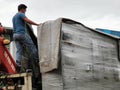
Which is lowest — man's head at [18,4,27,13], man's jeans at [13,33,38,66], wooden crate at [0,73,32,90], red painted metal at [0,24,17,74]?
wooden crate at [0,73,32,90]

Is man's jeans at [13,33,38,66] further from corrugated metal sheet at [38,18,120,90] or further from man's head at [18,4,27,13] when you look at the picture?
corrugated metal sheet at [38,18,120,90]

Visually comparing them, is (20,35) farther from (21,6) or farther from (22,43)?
(21,6)

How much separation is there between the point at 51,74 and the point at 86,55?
0.63 meters

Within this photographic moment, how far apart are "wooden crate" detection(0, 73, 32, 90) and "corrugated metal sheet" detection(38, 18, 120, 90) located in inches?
8.7

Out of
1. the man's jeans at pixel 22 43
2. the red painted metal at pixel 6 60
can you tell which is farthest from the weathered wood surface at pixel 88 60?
the red painted metal at pixel 6 60

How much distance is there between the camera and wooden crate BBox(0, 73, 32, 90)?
510 cm

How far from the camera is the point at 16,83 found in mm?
5438

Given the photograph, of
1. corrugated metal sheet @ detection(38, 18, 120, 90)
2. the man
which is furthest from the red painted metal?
corrugated metal sheet @ detection(38, 18, 120, 90)

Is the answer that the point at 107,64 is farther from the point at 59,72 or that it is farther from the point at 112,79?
the point at 59,72

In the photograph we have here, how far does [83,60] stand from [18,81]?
1049 mm

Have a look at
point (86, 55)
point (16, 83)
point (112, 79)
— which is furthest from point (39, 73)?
point (112, 79)

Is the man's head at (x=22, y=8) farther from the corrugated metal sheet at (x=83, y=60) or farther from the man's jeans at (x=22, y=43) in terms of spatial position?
the corrugated metal sheet at (x=83, y=60)

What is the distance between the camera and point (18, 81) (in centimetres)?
538

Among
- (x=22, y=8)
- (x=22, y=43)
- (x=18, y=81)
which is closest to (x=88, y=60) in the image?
(x=18, y=81)
